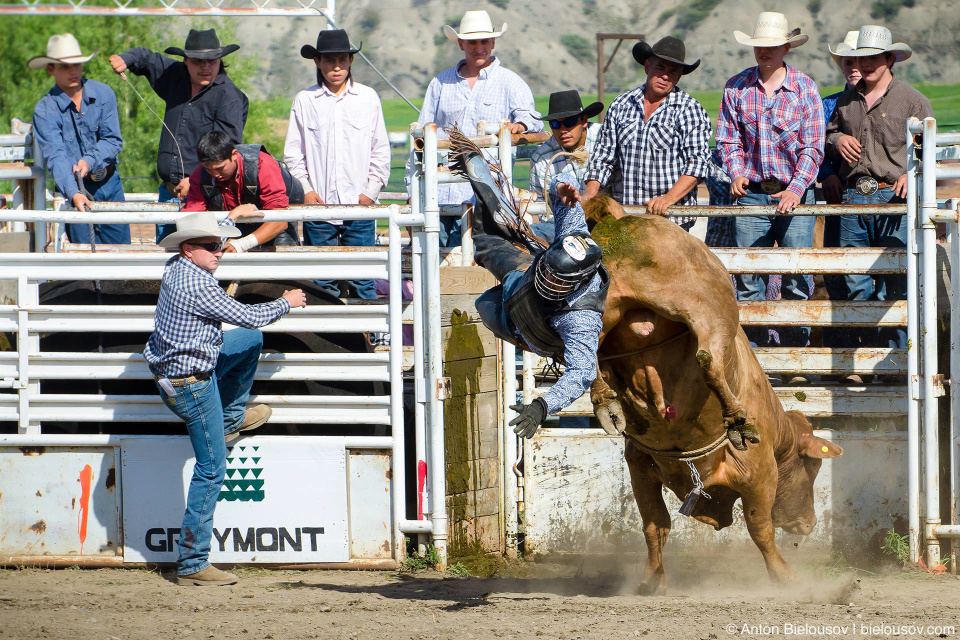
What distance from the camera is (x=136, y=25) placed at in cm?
2864

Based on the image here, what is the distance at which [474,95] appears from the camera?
8164mm

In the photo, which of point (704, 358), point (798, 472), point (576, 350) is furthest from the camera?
point (798, 472)

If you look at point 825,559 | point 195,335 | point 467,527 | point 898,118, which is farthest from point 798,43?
point 195,335

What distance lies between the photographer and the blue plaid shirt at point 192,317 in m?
5.80

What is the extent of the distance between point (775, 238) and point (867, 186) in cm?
69

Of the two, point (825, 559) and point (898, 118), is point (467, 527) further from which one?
point (898, 118)

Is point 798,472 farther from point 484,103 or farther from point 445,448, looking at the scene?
point 484,103

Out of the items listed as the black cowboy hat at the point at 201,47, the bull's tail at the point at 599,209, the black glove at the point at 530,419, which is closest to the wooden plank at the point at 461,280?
the bull's tail at the point at 599,209

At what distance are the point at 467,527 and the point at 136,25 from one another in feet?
84.7

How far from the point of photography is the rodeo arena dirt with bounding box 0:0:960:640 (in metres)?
5.88

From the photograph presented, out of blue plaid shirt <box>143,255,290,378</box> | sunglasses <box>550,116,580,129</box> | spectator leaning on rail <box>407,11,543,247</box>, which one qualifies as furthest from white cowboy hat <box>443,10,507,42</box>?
blue plaid shirt <box>143,255,290,378</box>

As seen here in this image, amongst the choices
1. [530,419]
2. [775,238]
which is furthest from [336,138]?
[530,419]

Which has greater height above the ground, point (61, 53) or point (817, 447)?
point (61, 53)

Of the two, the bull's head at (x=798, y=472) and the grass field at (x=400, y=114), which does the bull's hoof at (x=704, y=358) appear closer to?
the bull's head at (x=798, y=472)
